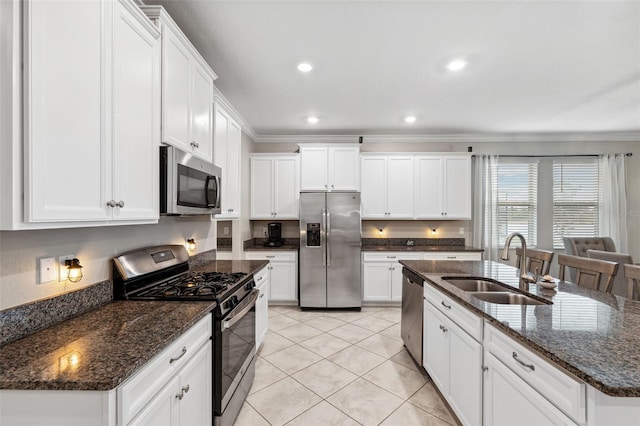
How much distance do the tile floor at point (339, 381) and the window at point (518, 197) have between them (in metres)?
2.85

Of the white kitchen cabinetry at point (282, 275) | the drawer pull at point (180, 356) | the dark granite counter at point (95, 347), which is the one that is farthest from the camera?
the white kitchen cabinetry at point (282, 275)

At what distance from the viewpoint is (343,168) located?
438cm

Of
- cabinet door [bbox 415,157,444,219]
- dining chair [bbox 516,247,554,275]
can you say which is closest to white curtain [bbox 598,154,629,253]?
cabinet door [bbox 415,157,444,219]

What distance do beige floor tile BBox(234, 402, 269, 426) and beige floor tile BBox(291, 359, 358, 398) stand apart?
1.56 feet

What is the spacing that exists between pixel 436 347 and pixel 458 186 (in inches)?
120

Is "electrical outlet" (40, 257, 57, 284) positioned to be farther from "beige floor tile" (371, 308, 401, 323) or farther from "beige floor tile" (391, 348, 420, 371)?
"beige floor tile" (371, 308, 401, 323)

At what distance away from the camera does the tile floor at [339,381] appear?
199cm

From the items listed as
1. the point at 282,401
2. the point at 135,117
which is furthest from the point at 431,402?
the point at 135,117

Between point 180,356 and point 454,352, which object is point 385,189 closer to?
point 454,352

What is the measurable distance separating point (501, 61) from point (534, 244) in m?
3.62

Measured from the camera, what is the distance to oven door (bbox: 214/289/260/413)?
5.43ft

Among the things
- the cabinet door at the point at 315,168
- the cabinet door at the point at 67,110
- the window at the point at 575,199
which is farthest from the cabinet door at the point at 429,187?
the cabinet door at the point at 67,110

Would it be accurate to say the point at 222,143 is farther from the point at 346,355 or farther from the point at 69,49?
the point at 346,355

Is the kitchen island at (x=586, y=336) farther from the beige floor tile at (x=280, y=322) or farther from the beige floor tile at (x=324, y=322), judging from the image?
the beige floor tile at (x=280, y=322)
